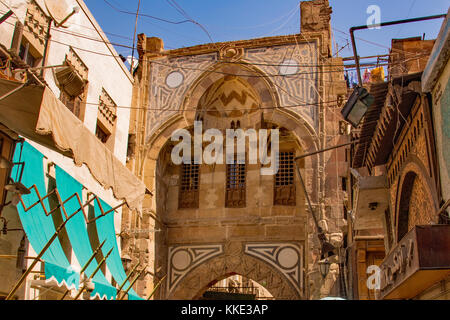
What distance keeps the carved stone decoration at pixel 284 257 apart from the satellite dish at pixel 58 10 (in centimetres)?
830

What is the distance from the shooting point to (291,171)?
16.7 metres

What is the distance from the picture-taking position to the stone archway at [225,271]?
15547mm

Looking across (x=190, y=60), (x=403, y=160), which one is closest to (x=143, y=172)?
(x=190, y=60)

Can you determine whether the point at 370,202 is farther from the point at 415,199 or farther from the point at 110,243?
the point at 110,243

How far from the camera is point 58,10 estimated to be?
11.2 meters

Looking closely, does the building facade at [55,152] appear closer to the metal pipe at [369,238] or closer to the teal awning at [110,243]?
the teal awning at [110,243]

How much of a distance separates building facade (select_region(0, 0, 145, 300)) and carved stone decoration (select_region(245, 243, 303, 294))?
4.16m

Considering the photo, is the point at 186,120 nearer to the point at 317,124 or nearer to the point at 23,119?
the point at 317,124

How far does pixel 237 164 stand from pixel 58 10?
306 inches

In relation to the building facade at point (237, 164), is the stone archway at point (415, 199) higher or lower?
lower

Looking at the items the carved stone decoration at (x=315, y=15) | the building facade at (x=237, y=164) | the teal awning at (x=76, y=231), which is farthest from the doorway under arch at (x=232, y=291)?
the carved stone decoration at (x=315, y=15)

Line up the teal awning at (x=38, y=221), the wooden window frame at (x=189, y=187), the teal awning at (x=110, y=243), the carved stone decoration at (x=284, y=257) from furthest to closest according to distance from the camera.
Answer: the wooden window frame at (x=189, y=187) → the carved stone decoration at (x=284, y=257) → the teal awning at (x=110, y=243) → the teal awning at (x=38, y=221)

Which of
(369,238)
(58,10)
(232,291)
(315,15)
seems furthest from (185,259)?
(315,15)
